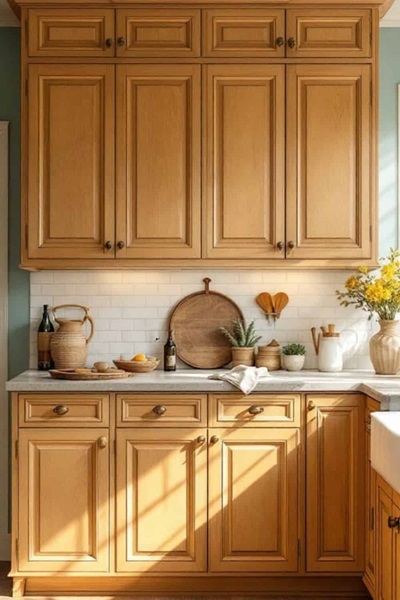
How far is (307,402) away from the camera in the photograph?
12.4 ft

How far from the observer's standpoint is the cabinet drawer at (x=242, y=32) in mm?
4051

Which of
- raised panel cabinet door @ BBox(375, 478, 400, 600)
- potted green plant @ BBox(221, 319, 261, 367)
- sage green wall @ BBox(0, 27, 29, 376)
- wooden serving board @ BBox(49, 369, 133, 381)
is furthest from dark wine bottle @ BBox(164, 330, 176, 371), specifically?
raised panel cabinet door @ BBox(375, 478, 400, 600)

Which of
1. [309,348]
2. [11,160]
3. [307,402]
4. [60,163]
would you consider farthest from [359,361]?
[11,160]

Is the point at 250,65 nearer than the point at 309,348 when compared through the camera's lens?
Yes

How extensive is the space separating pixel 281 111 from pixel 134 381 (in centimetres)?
154

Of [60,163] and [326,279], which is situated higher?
[60,163]

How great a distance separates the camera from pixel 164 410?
3764mm

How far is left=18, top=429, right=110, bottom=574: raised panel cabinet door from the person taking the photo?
3.77 meters

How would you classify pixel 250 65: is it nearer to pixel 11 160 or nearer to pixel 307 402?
pixel 11 160

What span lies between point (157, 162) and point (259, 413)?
135 centimetres

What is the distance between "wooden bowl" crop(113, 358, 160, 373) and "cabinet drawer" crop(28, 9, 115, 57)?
155cm

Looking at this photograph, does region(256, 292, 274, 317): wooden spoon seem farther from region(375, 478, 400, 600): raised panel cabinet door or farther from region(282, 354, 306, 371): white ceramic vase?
region(375, 478, 400, 600): raised panel cabinet door

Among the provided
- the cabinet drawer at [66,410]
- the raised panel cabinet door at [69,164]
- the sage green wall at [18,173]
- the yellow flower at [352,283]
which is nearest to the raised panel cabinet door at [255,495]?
the cabinet drawer at [66,410]

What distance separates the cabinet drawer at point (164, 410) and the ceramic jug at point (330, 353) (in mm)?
777
